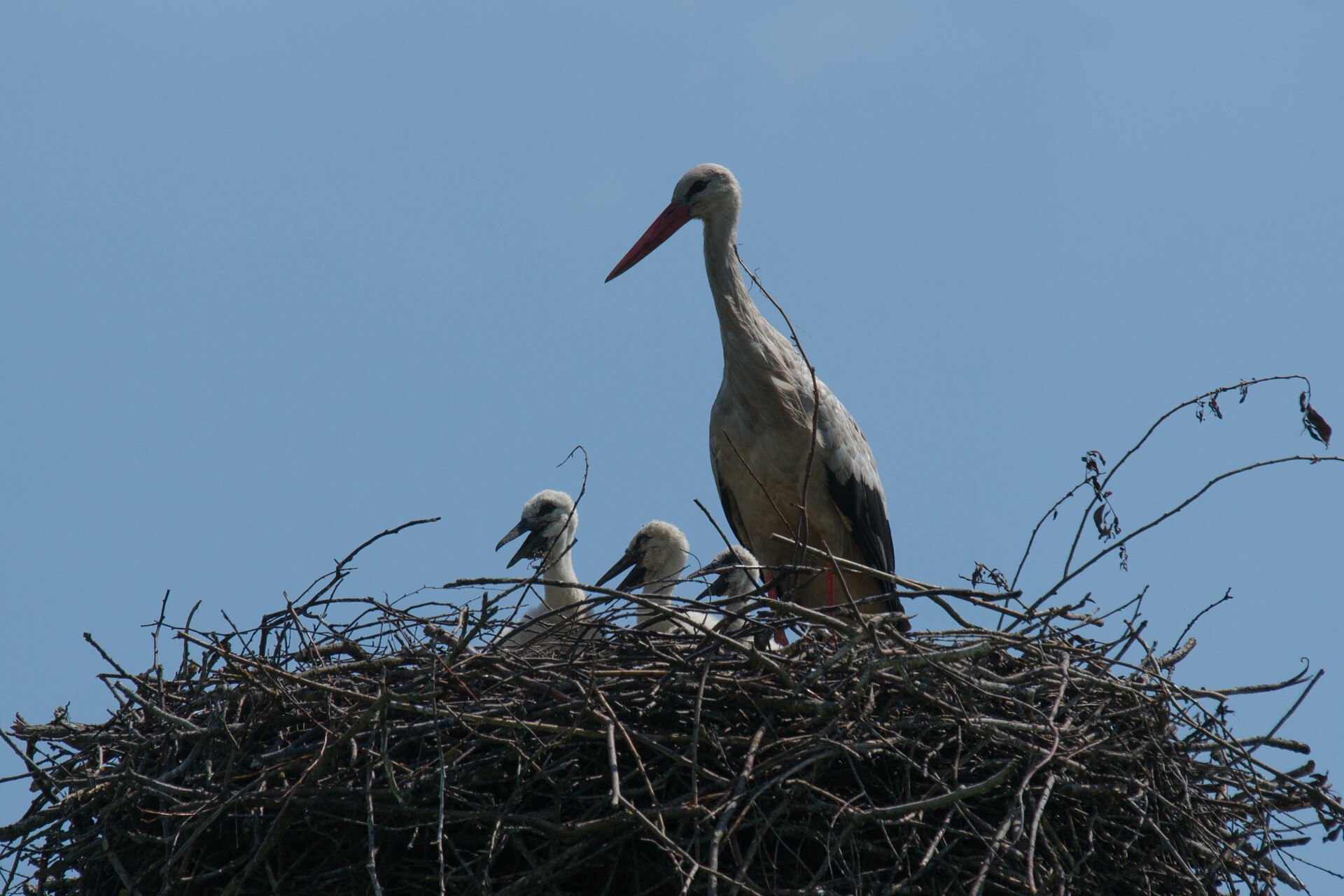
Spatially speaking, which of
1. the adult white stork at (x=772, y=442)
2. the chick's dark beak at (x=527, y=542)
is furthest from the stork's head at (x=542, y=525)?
the adult white stork at (x=772, y=442)

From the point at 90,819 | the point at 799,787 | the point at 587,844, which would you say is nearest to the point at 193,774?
the point at 90,819

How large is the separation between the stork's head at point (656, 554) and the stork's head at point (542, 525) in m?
0.32

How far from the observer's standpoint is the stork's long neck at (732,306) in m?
4.76

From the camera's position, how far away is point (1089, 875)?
2.75 meters

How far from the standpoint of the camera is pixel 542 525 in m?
4.79

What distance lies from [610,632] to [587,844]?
501 mm

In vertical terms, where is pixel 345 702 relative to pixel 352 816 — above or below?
above

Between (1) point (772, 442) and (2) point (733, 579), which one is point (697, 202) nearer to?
(1) point (772, 442)

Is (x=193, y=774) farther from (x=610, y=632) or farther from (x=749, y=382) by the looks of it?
(x=749, y=382)

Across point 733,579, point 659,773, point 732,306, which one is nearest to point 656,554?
point 733,579

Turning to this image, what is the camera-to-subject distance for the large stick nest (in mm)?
2521

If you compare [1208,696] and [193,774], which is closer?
[193,774]

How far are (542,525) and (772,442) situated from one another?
83 cm

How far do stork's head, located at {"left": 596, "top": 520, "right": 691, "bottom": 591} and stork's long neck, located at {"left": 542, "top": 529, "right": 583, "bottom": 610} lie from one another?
126 mm
